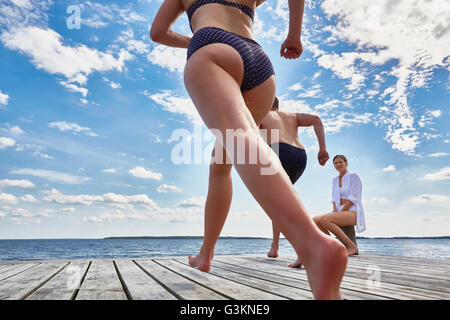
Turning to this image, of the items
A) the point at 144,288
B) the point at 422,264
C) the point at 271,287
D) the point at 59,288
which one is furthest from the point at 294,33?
the point at 422,264

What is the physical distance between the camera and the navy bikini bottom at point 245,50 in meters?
1.27

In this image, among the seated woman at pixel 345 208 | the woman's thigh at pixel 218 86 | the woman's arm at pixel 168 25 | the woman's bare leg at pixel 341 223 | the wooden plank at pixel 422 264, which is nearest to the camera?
the woman's thigh at pixel 218 86

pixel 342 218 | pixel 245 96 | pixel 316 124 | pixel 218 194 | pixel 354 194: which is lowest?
pixel 342 218

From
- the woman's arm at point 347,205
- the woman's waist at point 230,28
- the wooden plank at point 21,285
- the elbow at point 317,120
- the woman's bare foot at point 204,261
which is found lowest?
the wooden plank at point 21,285

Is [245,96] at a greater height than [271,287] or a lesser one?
greater

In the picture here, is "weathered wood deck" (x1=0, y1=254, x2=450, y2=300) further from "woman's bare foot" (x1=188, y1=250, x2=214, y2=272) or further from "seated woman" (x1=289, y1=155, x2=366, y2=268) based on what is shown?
"seated woman" (x1=289, y1=155, x2=366, y2=268)

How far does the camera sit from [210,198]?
Answer: 1.70 meters

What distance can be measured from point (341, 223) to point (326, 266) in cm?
412

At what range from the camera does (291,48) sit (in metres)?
1.66

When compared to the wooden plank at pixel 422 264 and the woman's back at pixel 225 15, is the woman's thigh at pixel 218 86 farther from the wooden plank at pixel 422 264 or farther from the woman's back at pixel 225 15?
the wooden plank at pixel 422 264

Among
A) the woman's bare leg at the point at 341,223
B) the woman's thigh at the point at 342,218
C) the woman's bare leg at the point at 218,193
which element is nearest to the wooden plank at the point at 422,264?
the woman's bare leg at the point at 341,223

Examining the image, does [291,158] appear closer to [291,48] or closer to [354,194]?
[291,48]

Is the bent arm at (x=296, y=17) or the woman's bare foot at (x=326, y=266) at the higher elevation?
the bent arm at (x=296, y=17)

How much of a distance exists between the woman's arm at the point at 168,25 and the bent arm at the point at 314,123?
2.03 metres
